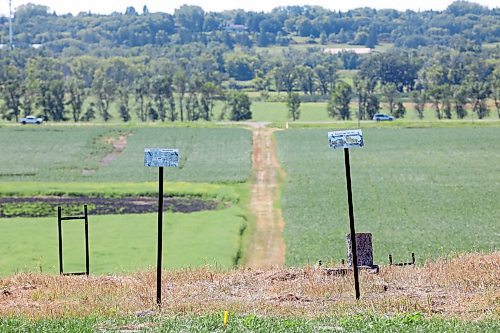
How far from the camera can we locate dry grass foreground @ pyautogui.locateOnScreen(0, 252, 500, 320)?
13055mm

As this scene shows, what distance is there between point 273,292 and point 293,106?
323ft

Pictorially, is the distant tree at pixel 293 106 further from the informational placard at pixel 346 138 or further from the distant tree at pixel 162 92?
the informational placard at pixel 346 138

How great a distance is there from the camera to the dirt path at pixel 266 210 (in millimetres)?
33284

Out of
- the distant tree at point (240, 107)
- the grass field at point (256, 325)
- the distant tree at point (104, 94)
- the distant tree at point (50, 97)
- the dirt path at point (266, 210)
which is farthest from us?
the distant tree at point (104, 94)

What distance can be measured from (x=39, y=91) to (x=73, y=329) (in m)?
108

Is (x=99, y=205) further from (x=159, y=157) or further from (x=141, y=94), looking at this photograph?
(x=141, y=94)

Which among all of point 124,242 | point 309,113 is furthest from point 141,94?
point 124,242

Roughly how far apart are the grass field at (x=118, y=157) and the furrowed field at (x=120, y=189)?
0.22 ft

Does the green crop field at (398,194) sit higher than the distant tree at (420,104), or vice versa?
the distant tree at (420,104)

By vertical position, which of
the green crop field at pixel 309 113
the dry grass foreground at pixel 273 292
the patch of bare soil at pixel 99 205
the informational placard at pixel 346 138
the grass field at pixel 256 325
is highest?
the informational placard at pixel 346 138

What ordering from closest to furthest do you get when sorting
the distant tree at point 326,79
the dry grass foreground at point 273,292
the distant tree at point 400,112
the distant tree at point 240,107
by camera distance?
the dry grass foreground at point 273,292 → the distant tree at point 400,112 → the distant tree at point 240,107 → the distant tree at point 326,79

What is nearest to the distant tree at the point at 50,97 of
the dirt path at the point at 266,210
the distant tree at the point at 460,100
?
the dirt path at the point at 266,210

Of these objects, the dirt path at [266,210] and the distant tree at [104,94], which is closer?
the dirt path at [266,210]

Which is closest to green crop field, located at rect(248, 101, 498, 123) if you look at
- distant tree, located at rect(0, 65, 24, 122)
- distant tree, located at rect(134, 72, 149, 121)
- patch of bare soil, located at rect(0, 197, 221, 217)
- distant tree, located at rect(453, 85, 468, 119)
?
distant tree, located at rect(453, 85, 468, 119)
